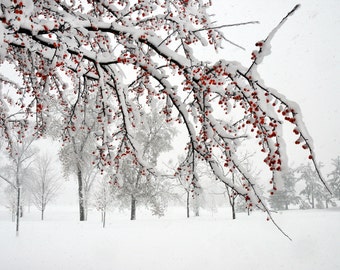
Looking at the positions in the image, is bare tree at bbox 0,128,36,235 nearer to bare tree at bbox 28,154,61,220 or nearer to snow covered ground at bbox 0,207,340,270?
bare tree at bbox 28,154,61,220

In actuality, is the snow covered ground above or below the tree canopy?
below

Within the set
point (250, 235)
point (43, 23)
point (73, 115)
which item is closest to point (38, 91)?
point (73, 115)

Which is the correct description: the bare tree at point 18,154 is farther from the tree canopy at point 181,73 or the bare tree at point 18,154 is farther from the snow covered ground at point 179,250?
the snow covered ground at point 179,250

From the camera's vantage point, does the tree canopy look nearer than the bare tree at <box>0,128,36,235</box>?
Yes

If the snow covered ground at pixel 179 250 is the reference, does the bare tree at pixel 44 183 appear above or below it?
above

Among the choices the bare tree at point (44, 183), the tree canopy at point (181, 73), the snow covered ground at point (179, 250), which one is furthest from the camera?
the bare tree at point (44, 183)

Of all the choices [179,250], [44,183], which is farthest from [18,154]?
[44,183]

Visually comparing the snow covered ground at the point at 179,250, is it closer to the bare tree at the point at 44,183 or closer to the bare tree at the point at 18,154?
the bare tree at the point at 18,154

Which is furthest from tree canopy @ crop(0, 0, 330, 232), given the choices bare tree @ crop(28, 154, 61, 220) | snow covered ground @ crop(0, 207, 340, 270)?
bare tree @ crop(28, 154, 61, 220)

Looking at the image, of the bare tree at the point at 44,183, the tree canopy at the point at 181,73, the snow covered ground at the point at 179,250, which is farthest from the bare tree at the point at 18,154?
the snow covered ground at the point at 179,250

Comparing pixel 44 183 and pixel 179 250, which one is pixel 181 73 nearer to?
pixel 179 250

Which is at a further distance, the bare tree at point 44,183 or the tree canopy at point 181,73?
the bare tree at point 44,183

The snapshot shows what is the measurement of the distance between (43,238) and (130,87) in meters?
10.6

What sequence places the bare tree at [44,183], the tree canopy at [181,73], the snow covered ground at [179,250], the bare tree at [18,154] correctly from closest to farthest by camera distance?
the tree canopy at [181,73] < the bare tree at [18,154] < the snow covered ground at [179,250] < the bare tree at [44,183]
